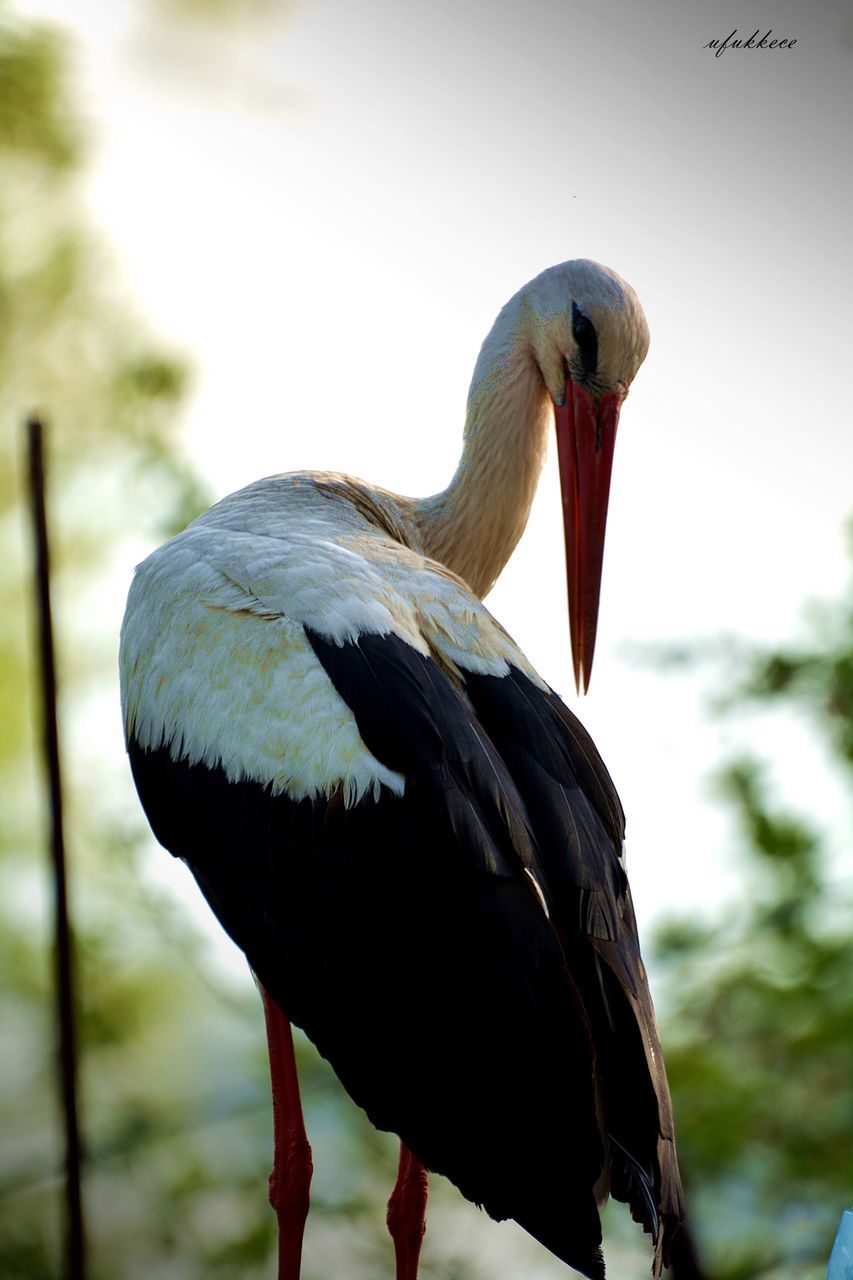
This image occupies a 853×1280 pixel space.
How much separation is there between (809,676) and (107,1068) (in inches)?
128

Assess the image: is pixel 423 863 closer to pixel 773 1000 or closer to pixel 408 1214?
pixel 408 1214

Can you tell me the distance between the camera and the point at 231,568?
6.40 feet

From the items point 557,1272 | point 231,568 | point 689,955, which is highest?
point 231,568

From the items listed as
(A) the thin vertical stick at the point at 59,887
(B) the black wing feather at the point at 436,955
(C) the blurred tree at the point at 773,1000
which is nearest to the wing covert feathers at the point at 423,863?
(B) the black wing feather at the point at 436,955

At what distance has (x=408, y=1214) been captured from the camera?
212 cm

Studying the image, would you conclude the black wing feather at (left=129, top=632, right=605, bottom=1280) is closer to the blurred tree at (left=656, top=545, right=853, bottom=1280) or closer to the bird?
the bird

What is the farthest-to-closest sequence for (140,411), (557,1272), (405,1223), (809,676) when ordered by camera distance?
1. (140,411)
2. (557,1272)
3. (809,676)
4. (405,1223)

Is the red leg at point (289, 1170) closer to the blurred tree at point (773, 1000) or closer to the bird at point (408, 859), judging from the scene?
the bird at point (408, 859)

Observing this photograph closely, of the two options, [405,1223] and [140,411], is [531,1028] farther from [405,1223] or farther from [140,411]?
[140,411]

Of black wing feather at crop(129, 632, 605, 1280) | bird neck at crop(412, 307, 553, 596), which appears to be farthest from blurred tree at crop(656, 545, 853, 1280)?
black wing feather at crop(129, 632, 605, 1280)

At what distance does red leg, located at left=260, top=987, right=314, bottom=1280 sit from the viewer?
2.04 metres

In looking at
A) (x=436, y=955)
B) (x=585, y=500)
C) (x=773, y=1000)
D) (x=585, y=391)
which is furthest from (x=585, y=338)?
(x=773, y=1000)

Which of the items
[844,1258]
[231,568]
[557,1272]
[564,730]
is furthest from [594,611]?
[557,1272]

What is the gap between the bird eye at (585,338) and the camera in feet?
7.63
